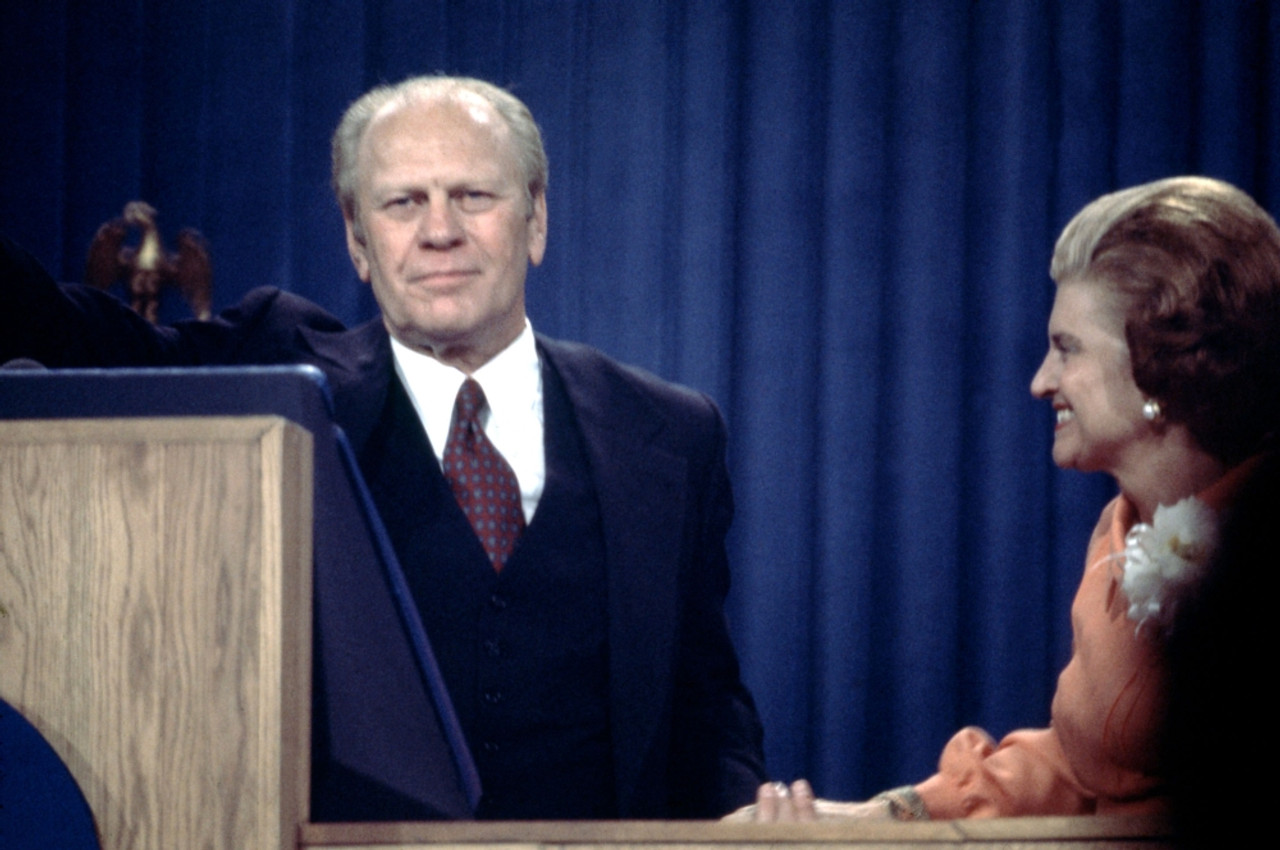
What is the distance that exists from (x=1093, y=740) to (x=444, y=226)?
2.80 feet

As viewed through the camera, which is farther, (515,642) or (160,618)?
(515,642)

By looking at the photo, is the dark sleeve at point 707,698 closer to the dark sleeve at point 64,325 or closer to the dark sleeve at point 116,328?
the dark sleeve at point 116,328

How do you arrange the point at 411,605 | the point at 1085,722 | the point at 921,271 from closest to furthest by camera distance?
the point at 411,605 → the point at 1085,722 → the point at 921,271

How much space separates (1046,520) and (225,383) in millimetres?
2195

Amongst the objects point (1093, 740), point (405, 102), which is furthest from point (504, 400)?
point (1093, 740)

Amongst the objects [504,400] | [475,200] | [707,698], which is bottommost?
[707,698]

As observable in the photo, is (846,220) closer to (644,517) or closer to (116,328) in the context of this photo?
(644,517)

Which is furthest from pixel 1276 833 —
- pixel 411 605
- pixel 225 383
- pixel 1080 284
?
pixel 1080 284

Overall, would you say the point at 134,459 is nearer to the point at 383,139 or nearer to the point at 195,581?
the point at 195,581

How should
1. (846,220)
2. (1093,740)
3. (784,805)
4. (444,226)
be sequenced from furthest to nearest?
(846,220)
(444,226)
(1093,740)
(784,805)

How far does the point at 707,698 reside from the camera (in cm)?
131

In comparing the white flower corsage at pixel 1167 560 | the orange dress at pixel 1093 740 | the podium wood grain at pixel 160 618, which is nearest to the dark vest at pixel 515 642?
the orange dress at pixel 1093 740

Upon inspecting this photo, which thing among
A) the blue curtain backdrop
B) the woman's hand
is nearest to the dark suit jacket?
the woman's hand

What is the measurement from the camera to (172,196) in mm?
2523
